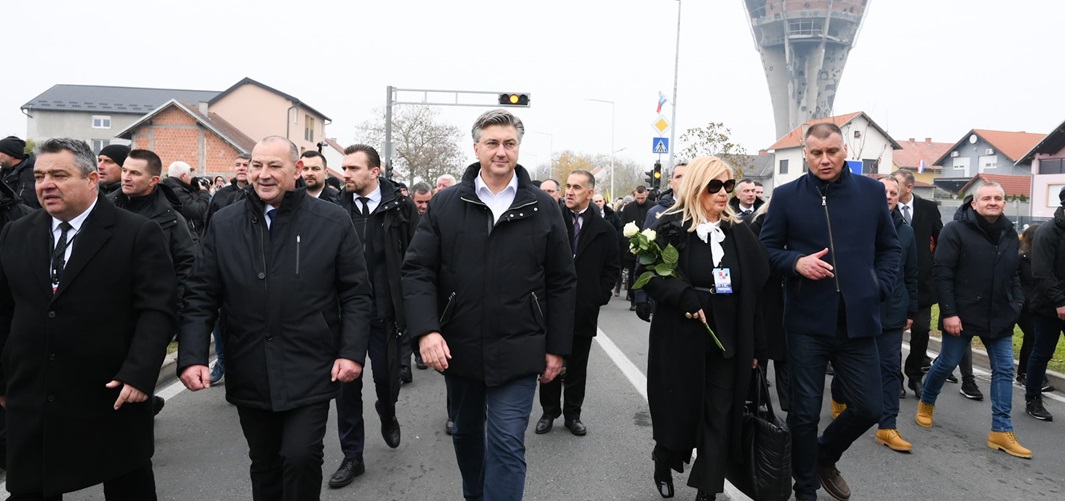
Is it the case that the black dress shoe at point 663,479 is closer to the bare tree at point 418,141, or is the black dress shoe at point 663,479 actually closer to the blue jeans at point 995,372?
the blue jeans at point 995,372

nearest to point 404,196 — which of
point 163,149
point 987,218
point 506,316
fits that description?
point 506,316

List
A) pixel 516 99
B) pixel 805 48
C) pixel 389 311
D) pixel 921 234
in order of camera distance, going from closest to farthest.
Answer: pixel 389 311, pixel 921 234, pixel 516 99, pixel 805 48

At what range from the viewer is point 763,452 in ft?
12.5

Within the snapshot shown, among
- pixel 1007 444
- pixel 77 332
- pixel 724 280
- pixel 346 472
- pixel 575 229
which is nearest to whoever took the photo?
pixel 77 332

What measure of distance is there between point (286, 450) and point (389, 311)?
1.90 m

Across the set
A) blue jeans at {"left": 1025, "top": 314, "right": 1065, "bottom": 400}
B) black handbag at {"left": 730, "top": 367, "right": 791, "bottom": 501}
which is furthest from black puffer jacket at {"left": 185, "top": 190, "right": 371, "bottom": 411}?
blue jeans at {"left": 1025, "top": 314, "right": 1065, "bottom": 400}

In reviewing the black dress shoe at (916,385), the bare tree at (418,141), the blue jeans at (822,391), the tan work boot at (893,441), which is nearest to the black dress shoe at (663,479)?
the blue jeans at (822,391)

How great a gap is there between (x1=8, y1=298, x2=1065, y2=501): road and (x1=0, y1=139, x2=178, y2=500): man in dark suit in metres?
1.39

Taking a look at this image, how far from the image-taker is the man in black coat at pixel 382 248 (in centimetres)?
502

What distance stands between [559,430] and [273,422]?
2.97m

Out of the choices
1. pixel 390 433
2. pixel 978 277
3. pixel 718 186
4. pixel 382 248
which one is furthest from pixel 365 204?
pixel 978 277

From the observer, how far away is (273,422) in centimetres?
337

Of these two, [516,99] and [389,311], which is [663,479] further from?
[516,99]

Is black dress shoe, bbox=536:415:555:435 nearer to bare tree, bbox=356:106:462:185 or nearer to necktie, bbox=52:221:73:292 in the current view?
necktie, bbox=52:221:73:292
